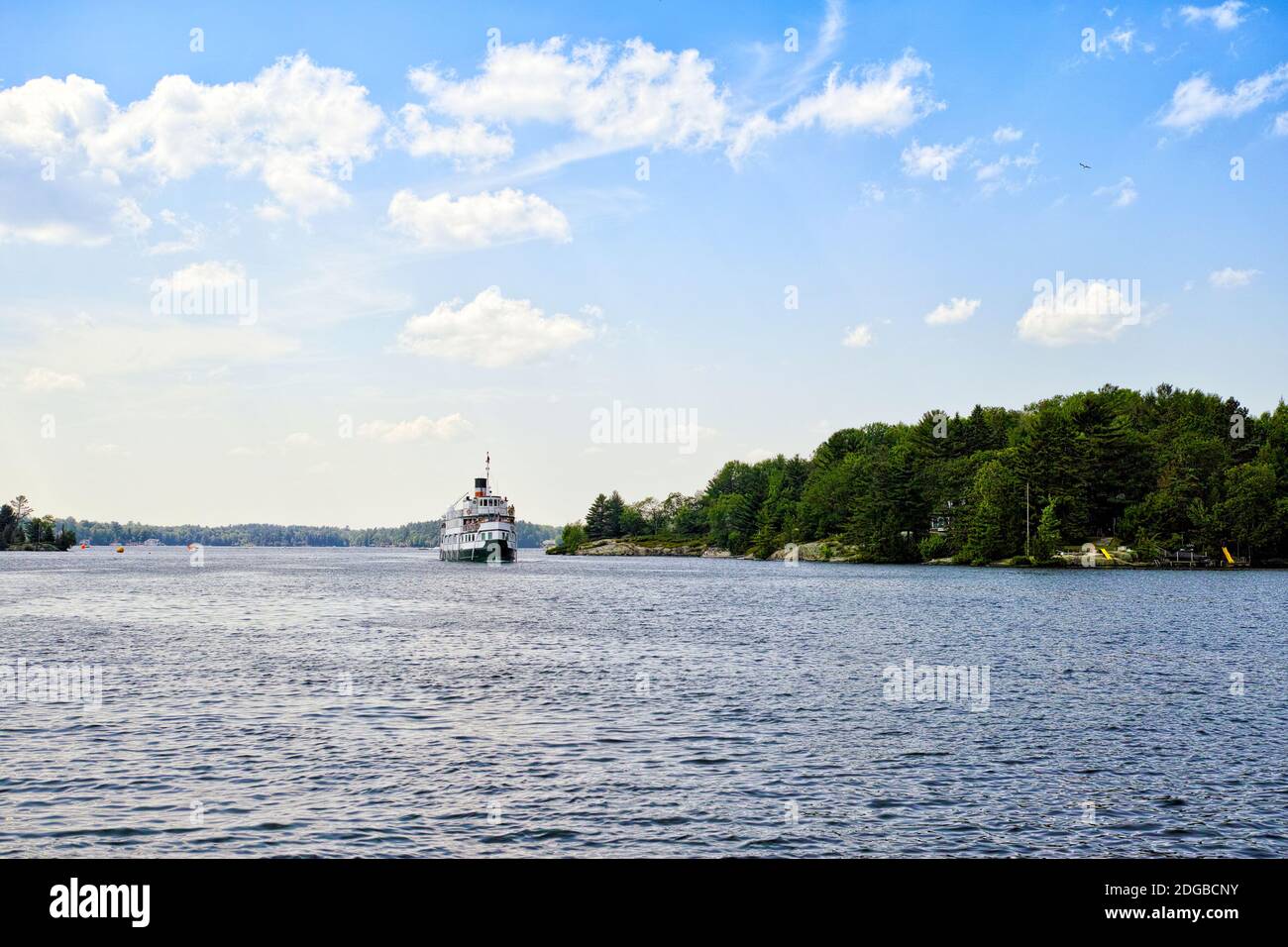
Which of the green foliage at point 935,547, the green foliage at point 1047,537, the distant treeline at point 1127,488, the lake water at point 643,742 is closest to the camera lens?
the lake water at point 643,742

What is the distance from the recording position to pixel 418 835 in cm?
1948

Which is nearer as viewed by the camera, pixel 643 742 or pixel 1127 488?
pixel 643 742

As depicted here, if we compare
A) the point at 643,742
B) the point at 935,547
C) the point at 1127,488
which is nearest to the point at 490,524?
the point at 935,547

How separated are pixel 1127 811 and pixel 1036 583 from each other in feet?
344

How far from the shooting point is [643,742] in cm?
2825

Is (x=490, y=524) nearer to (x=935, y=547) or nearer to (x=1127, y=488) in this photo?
(x=935, y=547)

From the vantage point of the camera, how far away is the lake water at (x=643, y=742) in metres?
19.9

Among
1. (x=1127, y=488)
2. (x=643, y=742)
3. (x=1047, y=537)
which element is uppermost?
(x=1127, y=488)

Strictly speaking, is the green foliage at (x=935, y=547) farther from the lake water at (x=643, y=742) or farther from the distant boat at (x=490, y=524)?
the lake water at (x=643, y=742)

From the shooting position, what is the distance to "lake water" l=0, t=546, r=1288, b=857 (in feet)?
65.2
